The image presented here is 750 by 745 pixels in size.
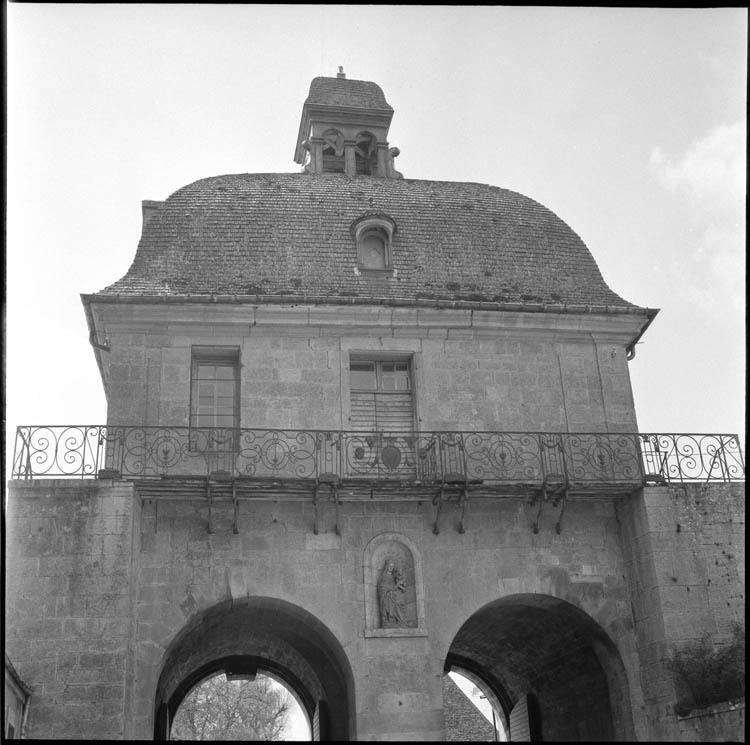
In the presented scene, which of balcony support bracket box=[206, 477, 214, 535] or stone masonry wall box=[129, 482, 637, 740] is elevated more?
balcony support bracket box=[206, 477, 214, 535]

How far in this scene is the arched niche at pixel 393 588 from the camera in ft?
45.9

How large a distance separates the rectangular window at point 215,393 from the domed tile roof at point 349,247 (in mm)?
1018

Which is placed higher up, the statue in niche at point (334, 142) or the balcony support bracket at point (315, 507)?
the statue in niche at point (334, 142)

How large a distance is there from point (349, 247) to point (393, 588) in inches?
244

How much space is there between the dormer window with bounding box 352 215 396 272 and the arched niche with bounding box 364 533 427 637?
202 inches

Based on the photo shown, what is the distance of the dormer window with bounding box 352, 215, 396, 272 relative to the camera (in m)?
17.4

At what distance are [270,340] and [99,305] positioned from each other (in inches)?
104

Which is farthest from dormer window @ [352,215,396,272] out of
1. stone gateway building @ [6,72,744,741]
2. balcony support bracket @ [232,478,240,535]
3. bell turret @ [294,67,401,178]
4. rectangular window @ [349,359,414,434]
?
balcony support bracket @ [232,478,240,535]

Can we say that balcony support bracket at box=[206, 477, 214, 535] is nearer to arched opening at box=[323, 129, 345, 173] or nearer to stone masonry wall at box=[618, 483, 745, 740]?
stone masonry wall at box=[618, 483, 745, 740]

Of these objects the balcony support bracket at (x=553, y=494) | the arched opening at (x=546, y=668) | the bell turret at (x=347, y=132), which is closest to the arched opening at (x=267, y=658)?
the arched opening at (x=546, y=668)

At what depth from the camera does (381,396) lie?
15.8m

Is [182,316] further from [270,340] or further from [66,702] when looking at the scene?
[66,702]

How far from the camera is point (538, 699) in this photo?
58.3ft

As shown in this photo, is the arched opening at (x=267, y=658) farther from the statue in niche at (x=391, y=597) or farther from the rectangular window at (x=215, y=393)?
the rectangular window at (x=215, y=393)
